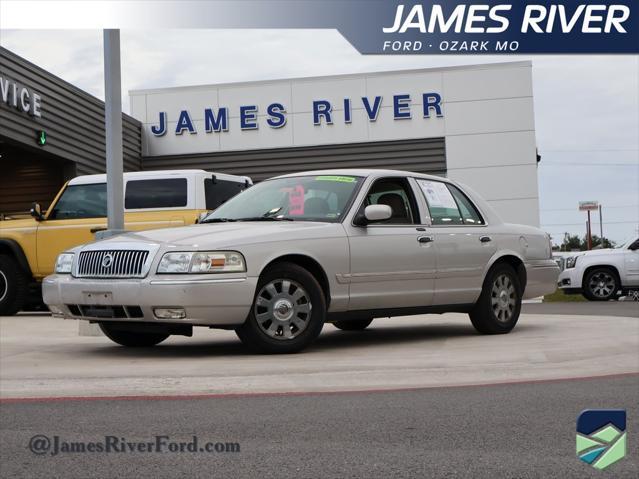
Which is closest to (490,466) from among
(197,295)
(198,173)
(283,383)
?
(283,383)

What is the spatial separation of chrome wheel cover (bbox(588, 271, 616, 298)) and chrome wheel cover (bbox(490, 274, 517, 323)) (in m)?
10.9

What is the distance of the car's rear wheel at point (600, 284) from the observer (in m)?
19.8

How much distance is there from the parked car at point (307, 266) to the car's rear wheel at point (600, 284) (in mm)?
10440

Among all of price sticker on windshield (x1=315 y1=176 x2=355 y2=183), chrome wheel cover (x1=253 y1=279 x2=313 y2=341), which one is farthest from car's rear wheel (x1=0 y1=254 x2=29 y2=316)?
chrome wheel cover (x1=253 y1=279 x2=313 y2=341)

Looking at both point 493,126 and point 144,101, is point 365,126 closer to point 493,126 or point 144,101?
point 493,126

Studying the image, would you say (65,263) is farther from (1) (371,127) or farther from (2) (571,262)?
(1) (371,127)

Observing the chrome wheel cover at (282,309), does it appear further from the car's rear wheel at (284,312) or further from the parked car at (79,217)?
the parked car at (79,217)

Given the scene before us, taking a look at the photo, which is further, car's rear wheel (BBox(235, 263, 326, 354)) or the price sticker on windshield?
the price sticker on windshield

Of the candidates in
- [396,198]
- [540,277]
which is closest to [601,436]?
[396,198]

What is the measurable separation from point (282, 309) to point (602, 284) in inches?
545

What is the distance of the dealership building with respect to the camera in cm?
2739

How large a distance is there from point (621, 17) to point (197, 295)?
3.97 m

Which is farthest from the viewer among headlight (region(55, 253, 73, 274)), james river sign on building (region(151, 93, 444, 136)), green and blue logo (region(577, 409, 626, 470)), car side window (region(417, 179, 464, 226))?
james river sign on building (region(151, 93, 444, 136))

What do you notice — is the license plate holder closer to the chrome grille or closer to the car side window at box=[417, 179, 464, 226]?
the chrome grille
